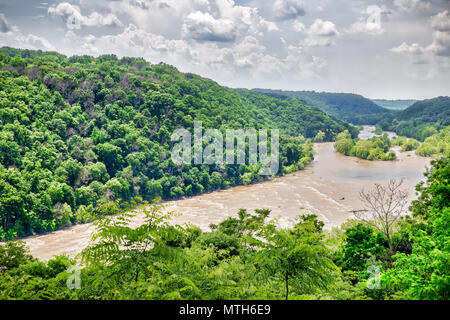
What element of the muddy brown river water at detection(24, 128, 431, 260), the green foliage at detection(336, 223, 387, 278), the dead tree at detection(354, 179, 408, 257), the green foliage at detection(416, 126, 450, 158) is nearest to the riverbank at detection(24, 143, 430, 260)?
the muddy brown river water at detection(24, 128, 431, 260)

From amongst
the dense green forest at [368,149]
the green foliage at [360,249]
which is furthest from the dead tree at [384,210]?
the dense green forest at [368,149]

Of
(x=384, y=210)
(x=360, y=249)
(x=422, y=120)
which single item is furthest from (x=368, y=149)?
(x=360, y=249)

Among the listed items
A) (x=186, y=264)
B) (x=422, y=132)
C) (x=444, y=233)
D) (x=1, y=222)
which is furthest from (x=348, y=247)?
(x=422, y=132)

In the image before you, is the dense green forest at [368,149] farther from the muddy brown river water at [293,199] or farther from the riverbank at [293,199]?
the riverbank at [293,199]

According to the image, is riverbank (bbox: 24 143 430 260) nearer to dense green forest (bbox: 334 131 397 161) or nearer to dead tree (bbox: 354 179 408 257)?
dense green forest (bbox: 334 131 397 161)

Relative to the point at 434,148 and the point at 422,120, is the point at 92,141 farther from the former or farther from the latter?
the point at 422,120
